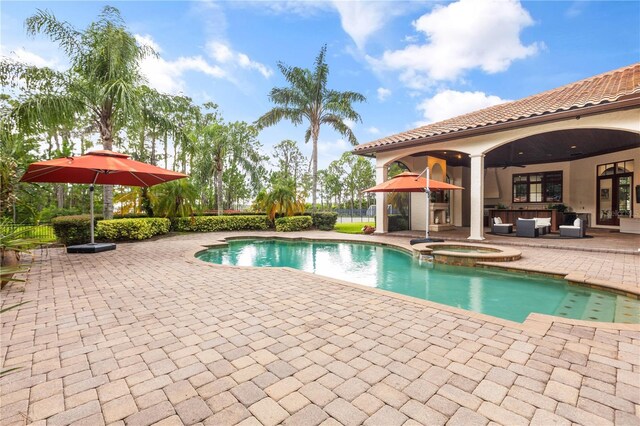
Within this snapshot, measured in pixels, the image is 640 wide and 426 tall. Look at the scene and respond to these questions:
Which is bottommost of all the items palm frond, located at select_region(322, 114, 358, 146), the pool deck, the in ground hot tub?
the pool deck

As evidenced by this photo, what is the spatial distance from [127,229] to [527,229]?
15.7 metres

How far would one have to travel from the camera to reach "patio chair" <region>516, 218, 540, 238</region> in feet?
37.8

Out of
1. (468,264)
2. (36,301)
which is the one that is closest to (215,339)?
(36,301)

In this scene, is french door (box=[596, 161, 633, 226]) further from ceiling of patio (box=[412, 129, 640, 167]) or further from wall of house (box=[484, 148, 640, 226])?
ceiling of patio (box=[412, 129, 640, 167])

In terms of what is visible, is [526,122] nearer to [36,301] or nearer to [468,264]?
[468,264]

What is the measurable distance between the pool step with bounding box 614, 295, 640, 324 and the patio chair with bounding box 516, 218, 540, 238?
7.42m

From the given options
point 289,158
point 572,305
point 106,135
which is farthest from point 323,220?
point 289,158

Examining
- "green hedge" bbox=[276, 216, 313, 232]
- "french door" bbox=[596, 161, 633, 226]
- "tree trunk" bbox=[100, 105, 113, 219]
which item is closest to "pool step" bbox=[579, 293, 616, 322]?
"french door" bbox=[596, 161, 633, 226]

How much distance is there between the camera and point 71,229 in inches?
393

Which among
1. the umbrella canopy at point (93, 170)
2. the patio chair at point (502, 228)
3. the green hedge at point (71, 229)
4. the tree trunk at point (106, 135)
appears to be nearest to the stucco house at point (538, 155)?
the patio chair at point (502, 228)

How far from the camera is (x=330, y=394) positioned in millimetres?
2229

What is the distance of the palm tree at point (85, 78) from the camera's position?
10.2 m

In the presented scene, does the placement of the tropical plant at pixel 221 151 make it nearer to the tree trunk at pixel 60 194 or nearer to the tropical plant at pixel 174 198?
the tropical plant at pixel 174 198

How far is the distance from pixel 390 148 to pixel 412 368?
12234 mm
